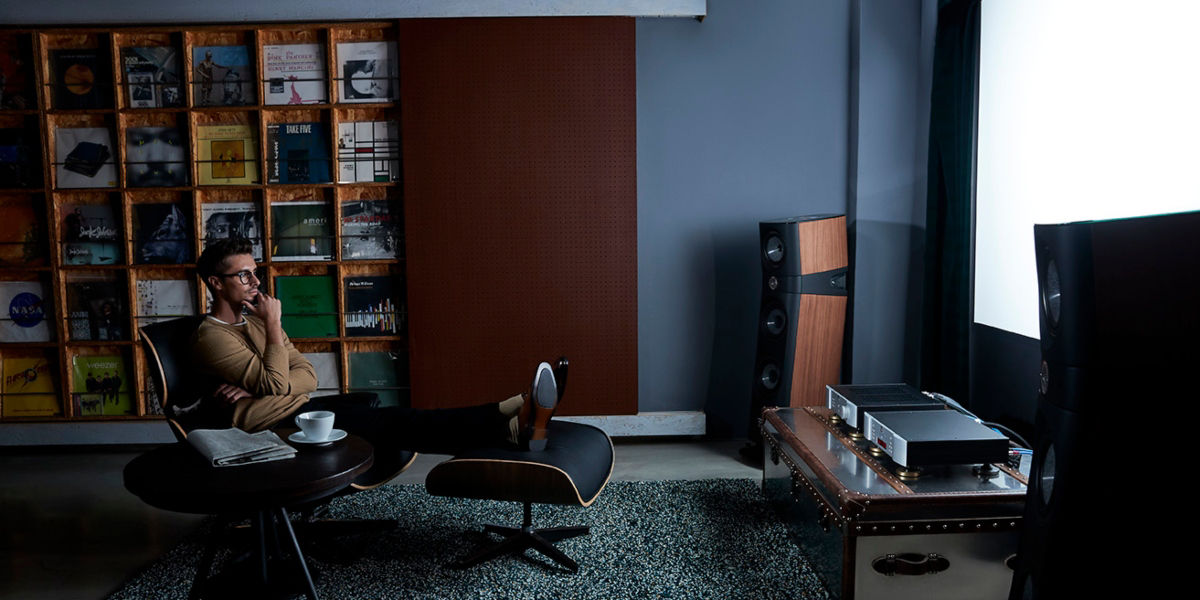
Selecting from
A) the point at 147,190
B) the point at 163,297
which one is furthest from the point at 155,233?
the point at 163,297

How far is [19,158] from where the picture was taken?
362 centimetres

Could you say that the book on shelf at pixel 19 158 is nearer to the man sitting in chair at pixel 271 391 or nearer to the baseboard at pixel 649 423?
the man sitting in chair at pixel 271 391

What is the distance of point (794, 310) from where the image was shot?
325 centimetres

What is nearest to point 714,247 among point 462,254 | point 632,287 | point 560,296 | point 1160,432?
point 632,287

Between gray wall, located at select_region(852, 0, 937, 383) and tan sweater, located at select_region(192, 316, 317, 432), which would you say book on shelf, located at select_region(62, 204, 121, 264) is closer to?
tan sweater, located at select_region(192, 316, 317, 432)

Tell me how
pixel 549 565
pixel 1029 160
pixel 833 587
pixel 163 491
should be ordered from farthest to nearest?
pixel 1029 160, pixel 549 565, pixel 833 587, pixel 163 491

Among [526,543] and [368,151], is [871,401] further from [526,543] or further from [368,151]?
[368,151]

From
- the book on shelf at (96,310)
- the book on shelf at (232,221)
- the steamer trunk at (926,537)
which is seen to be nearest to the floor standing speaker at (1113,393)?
the steamer trunk at (926,537)

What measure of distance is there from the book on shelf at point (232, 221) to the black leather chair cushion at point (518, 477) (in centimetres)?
213

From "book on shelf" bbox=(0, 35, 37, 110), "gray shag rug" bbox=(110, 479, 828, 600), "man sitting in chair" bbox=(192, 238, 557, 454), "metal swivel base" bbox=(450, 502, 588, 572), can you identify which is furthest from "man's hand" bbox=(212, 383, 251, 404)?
"book on shelf" bbox=(0, 35, 37, 110)

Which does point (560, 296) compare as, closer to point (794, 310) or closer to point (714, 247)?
point (714, 247)

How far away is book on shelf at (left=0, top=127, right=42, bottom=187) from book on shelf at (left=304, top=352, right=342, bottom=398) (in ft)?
5.27

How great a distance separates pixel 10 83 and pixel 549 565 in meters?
3.62

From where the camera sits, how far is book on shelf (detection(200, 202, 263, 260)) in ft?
12.1
